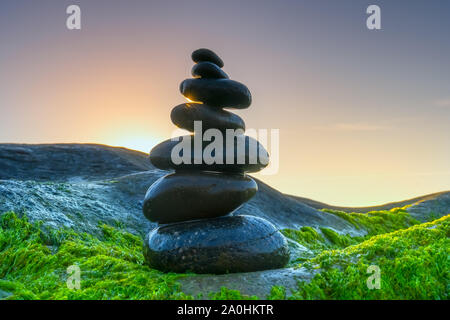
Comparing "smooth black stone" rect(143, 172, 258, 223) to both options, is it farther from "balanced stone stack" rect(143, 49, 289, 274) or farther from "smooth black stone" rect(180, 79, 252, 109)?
"smooth black stone" rect(180, 79, 252, 109)

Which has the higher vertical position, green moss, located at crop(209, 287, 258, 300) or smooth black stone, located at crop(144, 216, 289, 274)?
smooth black stone, located at crop(144, 216, 289, 274)

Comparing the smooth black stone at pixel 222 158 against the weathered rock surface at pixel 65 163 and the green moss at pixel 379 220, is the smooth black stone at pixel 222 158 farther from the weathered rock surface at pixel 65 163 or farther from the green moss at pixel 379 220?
the green moss at pixel 379 220

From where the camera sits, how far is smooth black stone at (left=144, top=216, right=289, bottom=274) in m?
6.63

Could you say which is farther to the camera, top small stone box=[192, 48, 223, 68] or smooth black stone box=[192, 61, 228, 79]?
top small stone box=[192, 48, 223, 68]

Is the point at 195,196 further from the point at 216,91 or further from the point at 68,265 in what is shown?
the point at 68,265

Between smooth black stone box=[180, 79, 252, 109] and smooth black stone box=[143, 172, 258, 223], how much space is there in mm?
1729

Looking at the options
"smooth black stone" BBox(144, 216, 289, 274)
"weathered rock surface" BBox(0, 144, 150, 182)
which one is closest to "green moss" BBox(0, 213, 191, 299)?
"smooth black stone" BBox(144, 216, 289, 274)

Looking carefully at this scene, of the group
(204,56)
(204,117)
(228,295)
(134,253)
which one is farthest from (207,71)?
(134,253)

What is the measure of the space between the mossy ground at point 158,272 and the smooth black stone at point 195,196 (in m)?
1.30

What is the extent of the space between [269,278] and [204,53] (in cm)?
528

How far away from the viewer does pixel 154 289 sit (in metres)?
5.57

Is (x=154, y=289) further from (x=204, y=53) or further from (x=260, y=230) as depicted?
(x=204, y=53)

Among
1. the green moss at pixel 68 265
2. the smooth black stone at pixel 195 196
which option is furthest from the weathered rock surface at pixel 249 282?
the smooth black stone at pixel 195 196

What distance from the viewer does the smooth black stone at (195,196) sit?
23.9 ft
